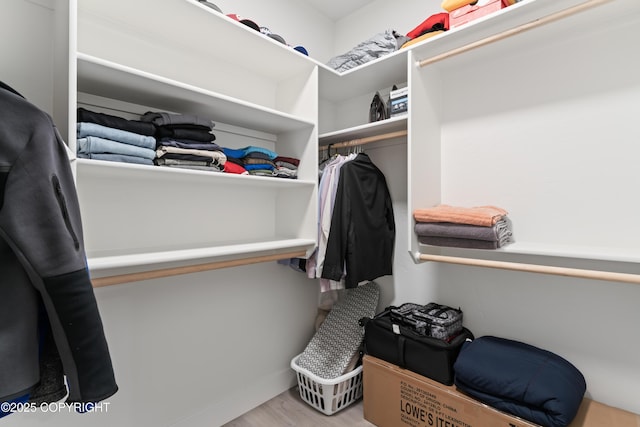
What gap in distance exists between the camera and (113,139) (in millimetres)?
1214

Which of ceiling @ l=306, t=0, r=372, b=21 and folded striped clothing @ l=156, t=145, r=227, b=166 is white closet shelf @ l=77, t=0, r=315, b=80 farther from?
ceiling @ l=306, t=0, r=372, b=21

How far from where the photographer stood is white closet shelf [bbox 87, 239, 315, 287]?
1176mm

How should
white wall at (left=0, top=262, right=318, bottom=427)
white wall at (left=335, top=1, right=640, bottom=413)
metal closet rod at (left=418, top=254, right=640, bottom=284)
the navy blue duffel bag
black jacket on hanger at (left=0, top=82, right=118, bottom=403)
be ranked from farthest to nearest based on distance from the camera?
white wall at (left=0, top=262, right=318, bottom=427), white wall at (left=335, top=1, right=640, bottom=413), the navy blue duffel bag, metal closet rod at (left=418, top=254, right=640, bottom=284), black jacket on hanger at (left=0, top=82, right=118, bottom=403)

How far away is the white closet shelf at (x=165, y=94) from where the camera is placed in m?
1.17

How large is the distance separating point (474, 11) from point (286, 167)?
4.03 feet

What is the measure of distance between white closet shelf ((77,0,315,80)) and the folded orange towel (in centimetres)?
110

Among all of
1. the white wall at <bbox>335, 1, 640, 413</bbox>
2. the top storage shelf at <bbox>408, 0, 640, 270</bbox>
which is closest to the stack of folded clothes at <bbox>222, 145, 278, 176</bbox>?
the top storage shelf at <bbox>408, 0, 640, 270</bbox>

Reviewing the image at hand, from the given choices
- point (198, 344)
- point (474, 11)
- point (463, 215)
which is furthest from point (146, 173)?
point (474, 11)

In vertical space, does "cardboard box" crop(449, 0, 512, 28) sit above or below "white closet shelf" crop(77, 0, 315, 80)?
above

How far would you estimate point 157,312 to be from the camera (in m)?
1.59

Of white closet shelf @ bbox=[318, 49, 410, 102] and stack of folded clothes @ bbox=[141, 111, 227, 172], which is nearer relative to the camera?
stack of folded clothes @ bbox=[141, 111, 227, 172]

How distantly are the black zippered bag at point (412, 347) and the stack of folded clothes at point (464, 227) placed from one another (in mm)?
518

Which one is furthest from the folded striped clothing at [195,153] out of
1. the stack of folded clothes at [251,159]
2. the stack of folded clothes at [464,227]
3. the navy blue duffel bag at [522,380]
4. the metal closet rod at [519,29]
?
the navy blue duffel bag at [522,380]

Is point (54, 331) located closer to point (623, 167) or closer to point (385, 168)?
point (385, 168)
